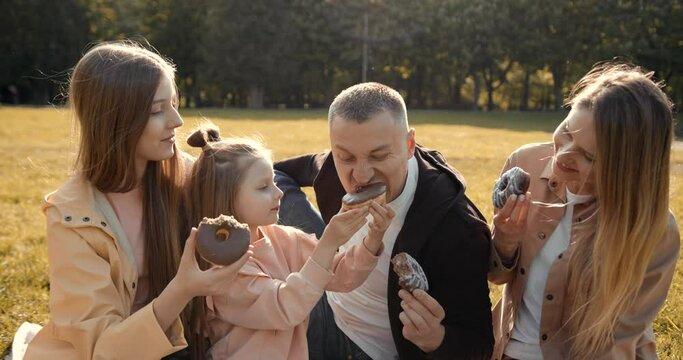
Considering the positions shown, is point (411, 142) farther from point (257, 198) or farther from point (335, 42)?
point (335, 42)

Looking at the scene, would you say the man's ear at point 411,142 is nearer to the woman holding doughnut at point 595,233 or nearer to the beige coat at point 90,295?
the woman holding doughnut at point 595,233

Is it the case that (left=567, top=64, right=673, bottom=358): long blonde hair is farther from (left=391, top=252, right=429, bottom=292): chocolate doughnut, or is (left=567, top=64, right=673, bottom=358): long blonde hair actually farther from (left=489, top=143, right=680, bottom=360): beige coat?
(left=391, top=252, right=429, bottom=292): chocolate doughnut

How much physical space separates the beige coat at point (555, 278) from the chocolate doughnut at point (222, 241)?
142cm

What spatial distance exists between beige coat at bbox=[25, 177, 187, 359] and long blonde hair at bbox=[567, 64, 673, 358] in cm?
205

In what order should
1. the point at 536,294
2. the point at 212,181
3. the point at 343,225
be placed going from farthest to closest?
the point at 536,294
the point at 212,181
the point at 343,225

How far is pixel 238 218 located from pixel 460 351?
52.2 inches

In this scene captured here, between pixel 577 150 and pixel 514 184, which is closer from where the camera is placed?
pixel 577 150

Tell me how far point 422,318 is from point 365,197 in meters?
0.65

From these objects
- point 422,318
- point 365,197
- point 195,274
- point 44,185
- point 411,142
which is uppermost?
point 411,142

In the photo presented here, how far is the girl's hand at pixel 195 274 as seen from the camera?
10.2ft

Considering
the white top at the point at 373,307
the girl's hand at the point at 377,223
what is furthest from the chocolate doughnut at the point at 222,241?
the white top at the point at 373,307

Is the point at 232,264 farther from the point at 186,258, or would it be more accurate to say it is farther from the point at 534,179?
the point at 534,179

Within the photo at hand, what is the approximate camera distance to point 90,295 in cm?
329

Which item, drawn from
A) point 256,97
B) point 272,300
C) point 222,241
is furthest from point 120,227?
point 256,97
